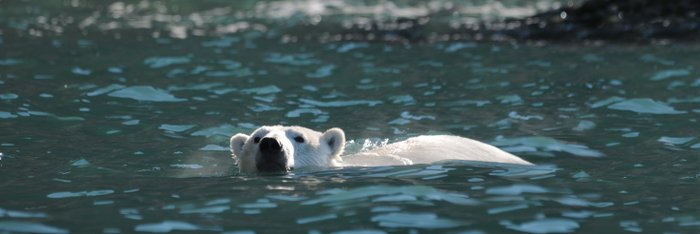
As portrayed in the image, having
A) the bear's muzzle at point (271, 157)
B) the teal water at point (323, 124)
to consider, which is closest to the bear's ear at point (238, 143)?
the teal water at point (323, 124)

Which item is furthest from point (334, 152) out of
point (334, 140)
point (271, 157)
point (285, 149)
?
point (271, 157)

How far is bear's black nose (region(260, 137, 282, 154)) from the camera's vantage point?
8922 mm

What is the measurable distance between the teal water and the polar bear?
23cm

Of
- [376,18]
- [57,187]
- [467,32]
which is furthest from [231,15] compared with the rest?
[57,187]

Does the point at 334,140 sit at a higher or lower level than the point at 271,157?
higher

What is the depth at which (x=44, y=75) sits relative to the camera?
14.3 meters

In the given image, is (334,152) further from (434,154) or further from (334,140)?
(434,154)

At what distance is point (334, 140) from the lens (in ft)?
31.5

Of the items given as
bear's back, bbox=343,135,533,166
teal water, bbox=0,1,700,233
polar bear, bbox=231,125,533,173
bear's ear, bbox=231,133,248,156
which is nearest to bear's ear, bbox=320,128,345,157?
polar bear, bbox=231,125,533,173

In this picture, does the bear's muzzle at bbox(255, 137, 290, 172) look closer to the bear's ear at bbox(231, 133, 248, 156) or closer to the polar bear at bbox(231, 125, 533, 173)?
the polar bear at bbox(231, 125, 533, 173)

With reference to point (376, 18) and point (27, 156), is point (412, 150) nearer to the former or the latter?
point (27, 156)

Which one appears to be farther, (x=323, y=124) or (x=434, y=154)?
(x=323, y=124)

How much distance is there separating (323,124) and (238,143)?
2.21m

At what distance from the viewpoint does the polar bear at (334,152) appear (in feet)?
30.4
